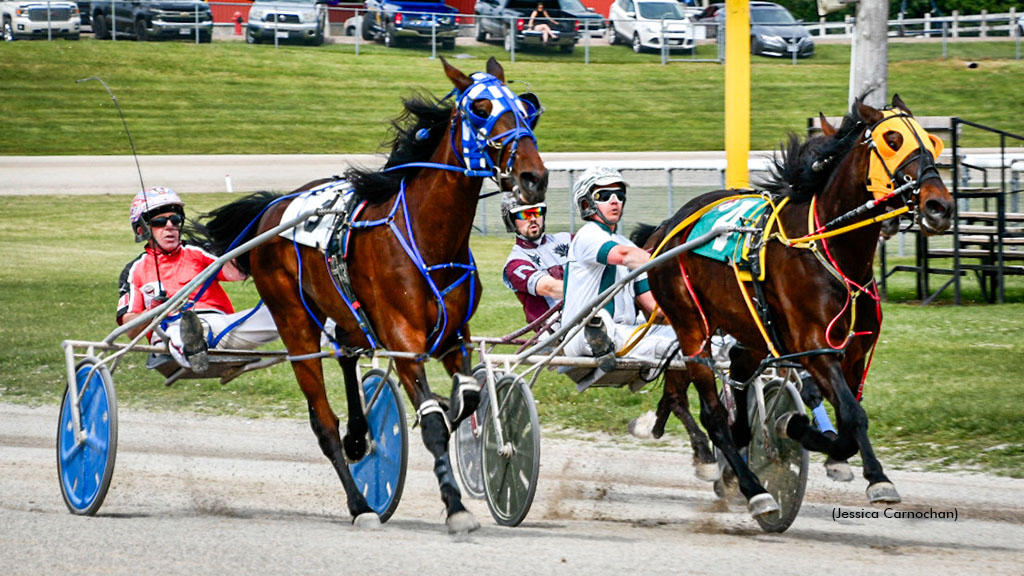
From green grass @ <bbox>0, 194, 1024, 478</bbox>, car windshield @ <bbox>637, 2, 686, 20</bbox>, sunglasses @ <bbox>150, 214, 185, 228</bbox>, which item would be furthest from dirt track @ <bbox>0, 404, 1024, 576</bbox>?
car windshield @ <bbox>637, 2, 686, 20</bbox>

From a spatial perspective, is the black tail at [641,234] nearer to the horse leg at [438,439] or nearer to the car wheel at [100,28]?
the horse leg at [438,439]

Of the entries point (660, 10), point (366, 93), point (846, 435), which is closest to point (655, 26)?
point (660, 10)

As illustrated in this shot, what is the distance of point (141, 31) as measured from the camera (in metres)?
32.8

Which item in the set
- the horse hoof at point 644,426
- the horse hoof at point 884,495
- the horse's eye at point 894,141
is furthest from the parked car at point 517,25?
the horse hoof at point 884,495

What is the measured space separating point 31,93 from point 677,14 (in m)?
15.0

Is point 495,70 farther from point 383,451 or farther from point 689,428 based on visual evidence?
point 689,428

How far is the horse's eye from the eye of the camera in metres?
5.46

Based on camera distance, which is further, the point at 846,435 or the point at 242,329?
the point at 242,329

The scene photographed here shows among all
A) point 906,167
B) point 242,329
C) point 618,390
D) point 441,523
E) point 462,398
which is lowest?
point 618,390

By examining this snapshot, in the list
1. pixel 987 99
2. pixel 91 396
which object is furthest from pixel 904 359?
pixel 987 99

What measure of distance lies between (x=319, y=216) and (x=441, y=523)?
1.50m

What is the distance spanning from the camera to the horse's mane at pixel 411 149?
6.22 m

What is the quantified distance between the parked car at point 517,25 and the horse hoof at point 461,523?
2766cm

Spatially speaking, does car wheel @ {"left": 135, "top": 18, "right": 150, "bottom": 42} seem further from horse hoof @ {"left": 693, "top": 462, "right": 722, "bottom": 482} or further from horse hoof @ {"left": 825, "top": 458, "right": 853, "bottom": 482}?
horse hoof @ {"left": 825, "top": 458, "right": 853, "bottom": 482}
